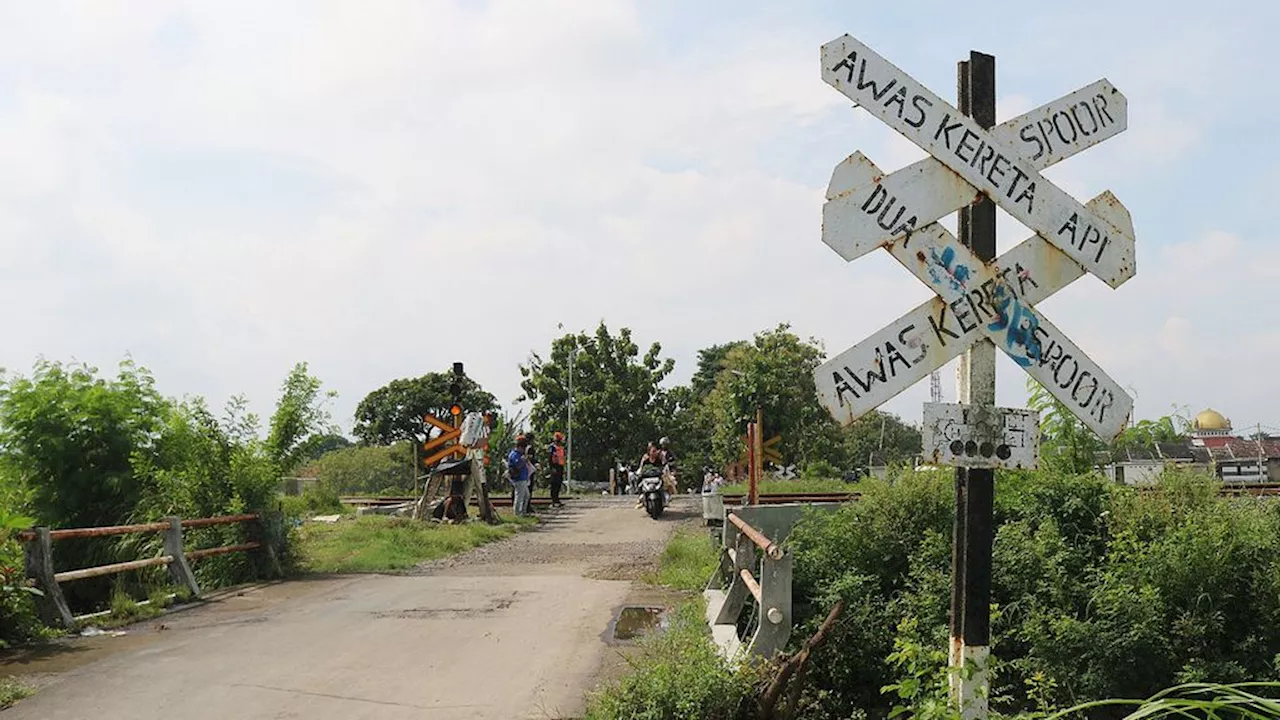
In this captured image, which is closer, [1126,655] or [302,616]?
[1126,655]

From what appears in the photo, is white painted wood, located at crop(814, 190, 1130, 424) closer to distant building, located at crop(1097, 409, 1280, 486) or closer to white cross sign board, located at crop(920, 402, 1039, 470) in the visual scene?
white cross sign board, located at crop(920, 402, 1039, 470)

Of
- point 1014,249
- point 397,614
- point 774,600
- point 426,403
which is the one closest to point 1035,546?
point 774,600

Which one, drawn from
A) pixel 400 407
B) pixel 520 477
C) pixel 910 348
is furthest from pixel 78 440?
pixel 400 407

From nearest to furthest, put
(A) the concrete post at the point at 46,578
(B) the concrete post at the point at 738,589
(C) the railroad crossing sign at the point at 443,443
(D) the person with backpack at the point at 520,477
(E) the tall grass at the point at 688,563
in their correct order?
(B) the concrete post at the point at 738,589
(A) the concrete post at the point at 46,578
(E) the tall grass at the point at 688,563
(C) the railroad crossing sign at the point at 443,443
(D) the person with backpack at the point at 520,477

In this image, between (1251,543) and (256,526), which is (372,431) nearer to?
(256,526)

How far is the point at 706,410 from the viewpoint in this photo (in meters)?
56.0

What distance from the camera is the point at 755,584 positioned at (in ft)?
24.9

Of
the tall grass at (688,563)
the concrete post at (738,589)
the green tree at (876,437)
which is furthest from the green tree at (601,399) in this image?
the concrete post at (738,589)

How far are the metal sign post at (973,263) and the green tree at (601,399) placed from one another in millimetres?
43177

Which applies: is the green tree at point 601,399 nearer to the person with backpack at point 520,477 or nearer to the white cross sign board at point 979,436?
the person with backpack at point 520,477

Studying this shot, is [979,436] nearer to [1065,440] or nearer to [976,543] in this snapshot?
[976,543]

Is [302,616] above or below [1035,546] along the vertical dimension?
below

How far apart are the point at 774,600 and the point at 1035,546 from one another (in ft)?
6.07

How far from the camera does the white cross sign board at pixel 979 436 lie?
4152 mm
